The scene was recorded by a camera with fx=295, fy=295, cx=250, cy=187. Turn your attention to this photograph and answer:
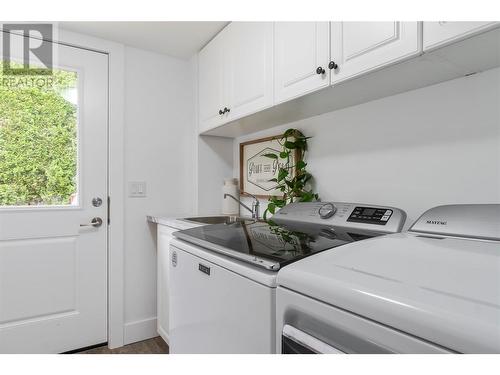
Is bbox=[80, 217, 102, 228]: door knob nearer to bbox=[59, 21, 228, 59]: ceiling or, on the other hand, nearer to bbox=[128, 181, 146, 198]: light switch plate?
bbox=[128, 181, 146, 198]: light switch plate

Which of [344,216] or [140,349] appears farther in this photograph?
[140,349]

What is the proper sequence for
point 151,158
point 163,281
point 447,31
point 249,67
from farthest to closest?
1. point 151,158
2. point 163,281
3. point 249,67
4. point 447,31

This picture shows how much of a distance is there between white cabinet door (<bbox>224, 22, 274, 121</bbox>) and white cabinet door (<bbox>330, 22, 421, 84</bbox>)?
42 centimetres

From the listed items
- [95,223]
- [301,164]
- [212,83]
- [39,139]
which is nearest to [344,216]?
[301,164]

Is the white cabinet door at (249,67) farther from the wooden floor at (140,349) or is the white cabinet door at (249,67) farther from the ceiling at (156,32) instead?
the wooden floor at (140,349)

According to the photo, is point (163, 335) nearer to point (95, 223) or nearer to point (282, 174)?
point (95, 223)

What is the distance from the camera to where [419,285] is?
1.80 feet

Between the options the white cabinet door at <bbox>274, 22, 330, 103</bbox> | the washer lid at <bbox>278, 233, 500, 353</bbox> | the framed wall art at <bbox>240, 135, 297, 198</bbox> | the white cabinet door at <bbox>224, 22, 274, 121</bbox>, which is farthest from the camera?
the framed wall art at <bbox>240, 135, 297, 198</bbox>

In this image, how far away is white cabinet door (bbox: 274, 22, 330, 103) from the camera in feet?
3.90

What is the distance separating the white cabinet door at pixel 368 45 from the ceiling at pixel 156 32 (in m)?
1.06

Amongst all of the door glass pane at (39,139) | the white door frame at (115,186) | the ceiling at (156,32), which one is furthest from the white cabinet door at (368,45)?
the door glass pane at (39,139)

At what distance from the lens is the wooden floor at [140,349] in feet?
6.57

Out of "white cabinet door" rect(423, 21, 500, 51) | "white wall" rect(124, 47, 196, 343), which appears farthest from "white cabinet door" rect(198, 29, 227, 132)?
"white cabinet door" rect(423, 21, 500, 51)

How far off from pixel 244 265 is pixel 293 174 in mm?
951
